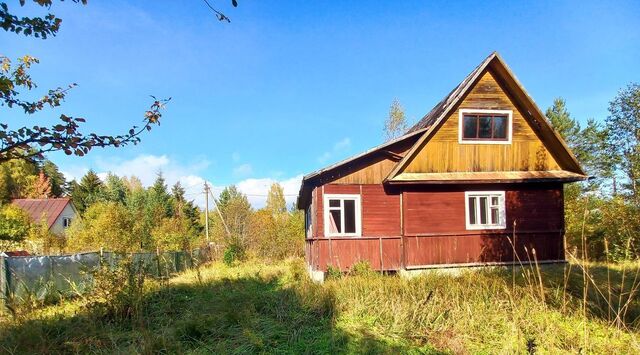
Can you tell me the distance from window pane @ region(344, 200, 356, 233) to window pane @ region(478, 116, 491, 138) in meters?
5.10

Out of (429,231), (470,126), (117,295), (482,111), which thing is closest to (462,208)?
(429,231)

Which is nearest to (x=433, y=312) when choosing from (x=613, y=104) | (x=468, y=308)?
(x=468, y=308)

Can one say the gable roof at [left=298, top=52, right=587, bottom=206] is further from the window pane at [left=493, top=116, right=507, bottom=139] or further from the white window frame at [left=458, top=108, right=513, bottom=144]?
the window pane at [left=493, top=116, right=507, bottom=139]

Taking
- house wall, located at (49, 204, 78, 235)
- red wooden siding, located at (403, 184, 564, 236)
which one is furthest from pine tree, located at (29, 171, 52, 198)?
red wooden siding, located at (403, 184, 564, 236)

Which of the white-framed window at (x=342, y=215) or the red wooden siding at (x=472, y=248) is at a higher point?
the white-framed window at (x=342, y=215)

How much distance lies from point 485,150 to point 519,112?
6.24 ft

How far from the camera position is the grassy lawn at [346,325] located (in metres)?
5.36

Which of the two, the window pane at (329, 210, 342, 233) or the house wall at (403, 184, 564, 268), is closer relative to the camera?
the house wall at (403, 184, 564, 268)

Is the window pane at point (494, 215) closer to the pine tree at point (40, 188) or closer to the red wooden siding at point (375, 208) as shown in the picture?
the red wooden siding at point (375, 208)

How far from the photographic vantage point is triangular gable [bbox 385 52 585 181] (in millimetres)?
13234

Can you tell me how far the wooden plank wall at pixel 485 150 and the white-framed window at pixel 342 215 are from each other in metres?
2.15

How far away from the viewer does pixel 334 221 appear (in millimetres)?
Result: 13492

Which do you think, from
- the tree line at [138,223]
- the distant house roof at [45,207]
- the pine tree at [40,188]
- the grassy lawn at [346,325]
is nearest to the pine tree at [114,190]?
the tree line at [138,223]

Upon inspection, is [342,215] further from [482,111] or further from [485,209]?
[482,111]
